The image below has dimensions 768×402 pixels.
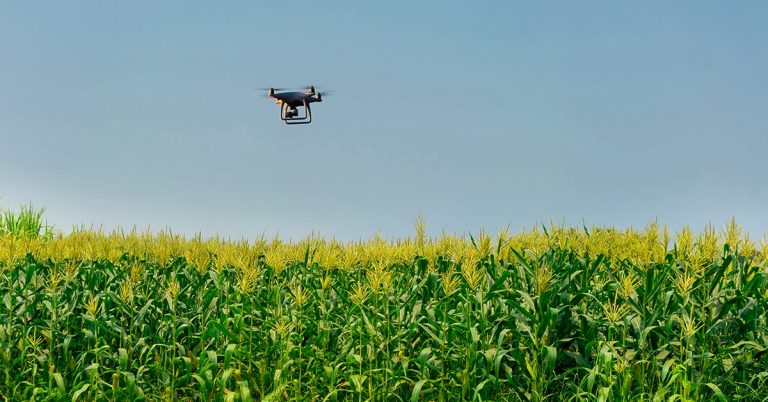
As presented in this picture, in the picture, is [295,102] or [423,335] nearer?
[423,335]

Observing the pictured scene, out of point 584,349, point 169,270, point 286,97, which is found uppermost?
point 286,97

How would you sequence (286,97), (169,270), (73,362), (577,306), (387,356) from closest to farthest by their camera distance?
(387,356), (577,306), (73,362), (169,270), (286,97)

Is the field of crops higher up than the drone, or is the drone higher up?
the drone

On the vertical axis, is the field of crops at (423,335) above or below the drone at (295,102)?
below

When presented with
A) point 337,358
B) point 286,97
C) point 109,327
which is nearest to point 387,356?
point 337,358

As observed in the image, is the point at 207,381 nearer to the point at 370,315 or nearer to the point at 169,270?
the point at 370,315

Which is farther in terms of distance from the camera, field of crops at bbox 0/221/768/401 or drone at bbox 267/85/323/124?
drone at bbox 267/85/323/124

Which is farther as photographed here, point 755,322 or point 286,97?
point 286,97

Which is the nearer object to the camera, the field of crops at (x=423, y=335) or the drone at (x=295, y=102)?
the field of crops at (x=423, y=335)
